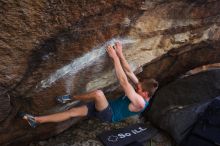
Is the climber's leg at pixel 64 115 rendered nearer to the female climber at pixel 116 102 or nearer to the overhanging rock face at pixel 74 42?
the female climber at pixel 116 102

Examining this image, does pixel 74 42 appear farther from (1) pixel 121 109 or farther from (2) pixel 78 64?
(1) pixel 121 109

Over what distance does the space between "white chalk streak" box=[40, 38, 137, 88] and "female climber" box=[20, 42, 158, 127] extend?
0.09m

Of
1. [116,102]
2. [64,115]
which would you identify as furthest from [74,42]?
[116,102]

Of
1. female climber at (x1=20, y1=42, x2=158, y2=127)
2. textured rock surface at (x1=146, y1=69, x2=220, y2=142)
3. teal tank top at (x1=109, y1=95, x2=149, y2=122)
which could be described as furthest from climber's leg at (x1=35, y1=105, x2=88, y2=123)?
textured rock surface at (x1=146, y1=69, x2=220, y2=142)

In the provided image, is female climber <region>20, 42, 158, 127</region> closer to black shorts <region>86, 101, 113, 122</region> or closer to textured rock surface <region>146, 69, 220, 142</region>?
black shorts <region>86, 101, 113, 122</region>

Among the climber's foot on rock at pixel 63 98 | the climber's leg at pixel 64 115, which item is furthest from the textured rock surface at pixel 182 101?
the climber's foot on rock at pixel 63 98

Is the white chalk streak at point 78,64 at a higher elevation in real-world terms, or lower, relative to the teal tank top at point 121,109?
higher

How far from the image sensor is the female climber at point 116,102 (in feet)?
12.4

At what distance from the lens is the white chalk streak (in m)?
3.55

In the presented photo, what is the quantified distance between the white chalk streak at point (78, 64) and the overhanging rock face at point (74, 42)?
1 centimetres

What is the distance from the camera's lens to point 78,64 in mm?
3602

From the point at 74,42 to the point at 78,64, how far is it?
36 centimetres

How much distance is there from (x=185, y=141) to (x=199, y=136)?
0.22m

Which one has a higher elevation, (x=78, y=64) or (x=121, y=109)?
(x=78, y=64)
